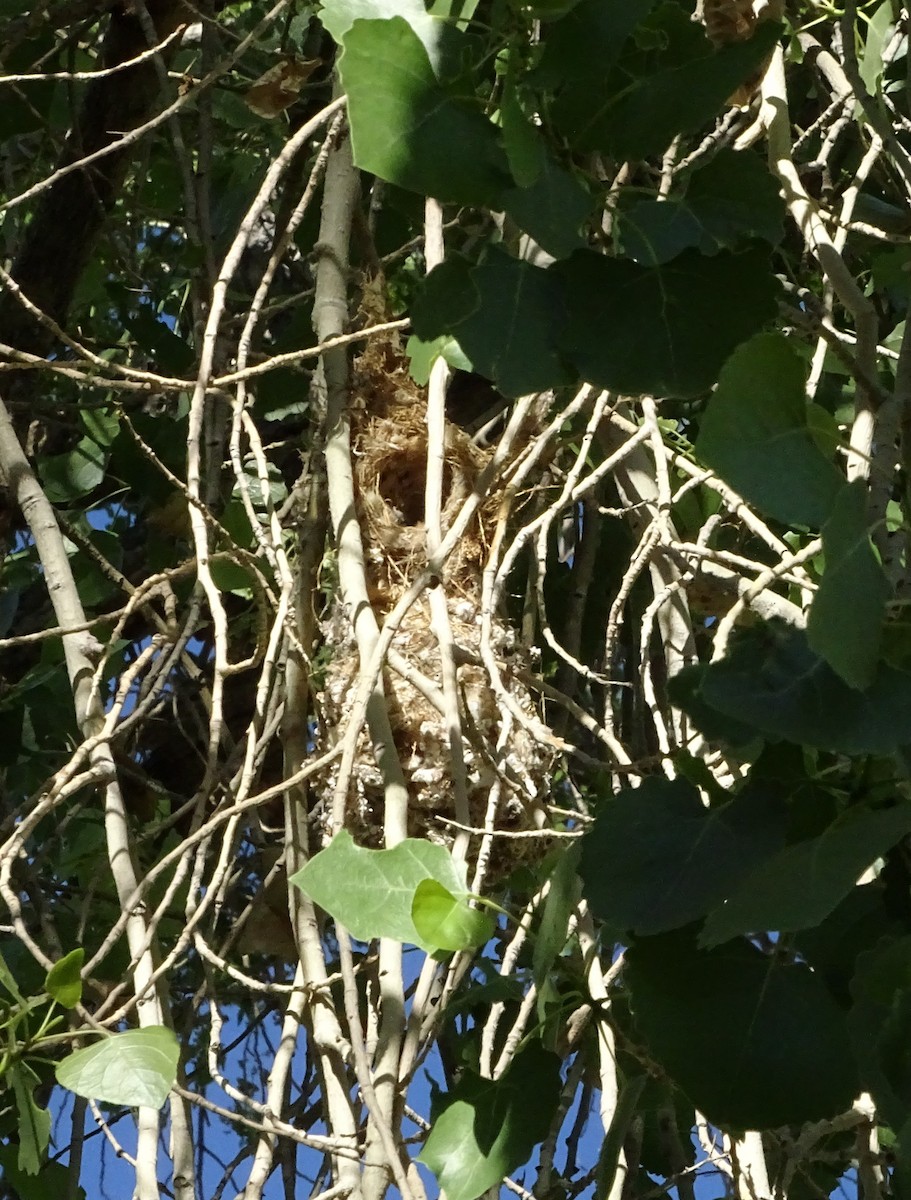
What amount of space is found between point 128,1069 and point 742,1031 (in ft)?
1.32

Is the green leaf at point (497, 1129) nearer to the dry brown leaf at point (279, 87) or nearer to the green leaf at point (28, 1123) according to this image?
the green leaf at point (28, 1123)

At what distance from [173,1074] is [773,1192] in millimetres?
417

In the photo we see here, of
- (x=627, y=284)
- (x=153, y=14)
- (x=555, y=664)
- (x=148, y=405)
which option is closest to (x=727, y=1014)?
(x=627, y=284)

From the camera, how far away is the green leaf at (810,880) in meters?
Answer: 0.46

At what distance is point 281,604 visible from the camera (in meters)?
1.00

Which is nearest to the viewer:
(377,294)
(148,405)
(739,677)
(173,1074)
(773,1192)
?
(739,677)

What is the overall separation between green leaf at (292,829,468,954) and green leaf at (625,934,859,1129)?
0.19 metres

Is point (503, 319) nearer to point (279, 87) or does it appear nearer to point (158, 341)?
point (279, 87)

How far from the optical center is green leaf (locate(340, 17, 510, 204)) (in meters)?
0.53

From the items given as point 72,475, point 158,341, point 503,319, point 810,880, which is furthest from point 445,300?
point 72,475

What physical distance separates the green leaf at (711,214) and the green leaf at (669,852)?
0.75 feet

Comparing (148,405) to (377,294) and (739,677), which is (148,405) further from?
(739,677)

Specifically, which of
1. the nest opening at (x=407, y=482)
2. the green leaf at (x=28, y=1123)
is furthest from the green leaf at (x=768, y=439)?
the nest opening at (x=407, y=482)

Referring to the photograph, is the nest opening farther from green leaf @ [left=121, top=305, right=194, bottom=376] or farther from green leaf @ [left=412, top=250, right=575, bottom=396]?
green leaf @ [left=412, top=250, right=575, bottom=396]
